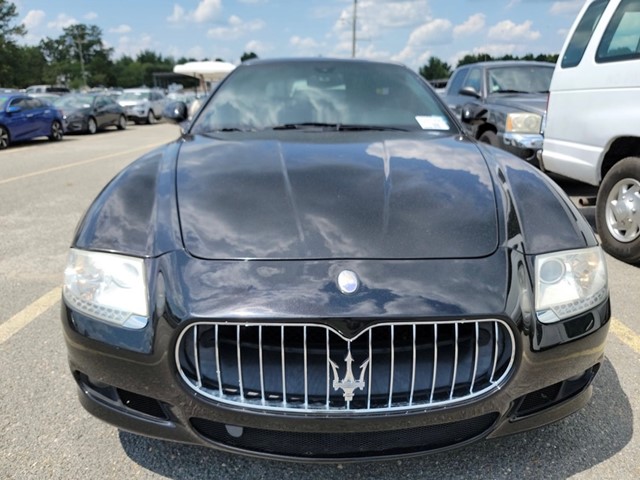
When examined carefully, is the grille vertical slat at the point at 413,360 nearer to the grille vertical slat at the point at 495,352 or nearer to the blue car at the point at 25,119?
the grille vertical slat at the point at 495,352

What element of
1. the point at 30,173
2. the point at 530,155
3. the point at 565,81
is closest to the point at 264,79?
the point at 565,81

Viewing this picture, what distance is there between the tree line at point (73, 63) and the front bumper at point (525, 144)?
170ft

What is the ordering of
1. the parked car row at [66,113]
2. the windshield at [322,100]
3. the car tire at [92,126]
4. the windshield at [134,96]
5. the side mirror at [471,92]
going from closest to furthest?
the windshield at [322,100] < the side mirror at [471,92] < the parked car row at [66,113] < the car tire at [92,126] < the windshield at [134,96]

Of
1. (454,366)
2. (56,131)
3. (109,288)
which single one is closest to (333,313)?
(454,366)

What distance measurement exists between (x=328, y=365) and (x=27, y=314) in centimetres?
247

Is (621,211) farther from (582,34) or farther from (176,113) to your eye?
(176,113)

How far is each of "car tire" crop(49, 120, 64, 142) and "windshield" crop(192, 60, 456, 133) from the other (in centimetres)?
1366

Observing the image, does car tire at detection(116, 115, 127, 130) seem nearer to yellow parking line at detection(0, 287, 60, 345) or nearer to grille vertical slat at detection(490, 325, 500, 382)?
yellow parking line at detection(0, 287, 60, 345)

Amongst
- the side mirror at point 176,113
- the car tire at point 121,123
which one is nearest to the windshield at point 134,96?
the car tire at point 121,123

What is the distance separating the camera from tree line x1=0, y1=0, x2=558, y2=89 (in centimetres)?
5731

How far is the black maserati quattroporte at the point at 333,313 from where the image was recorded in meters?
1.66

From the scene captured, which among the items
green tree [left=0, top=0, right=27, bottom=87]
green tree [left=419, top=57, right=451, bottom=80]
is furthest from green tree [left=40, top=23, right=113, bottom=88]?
green tree [left=419, top=57, right=451, bottom=80]

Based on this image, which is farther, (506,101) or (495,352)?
(506,101)

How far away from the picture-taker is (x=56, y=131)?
1554 centimetres
